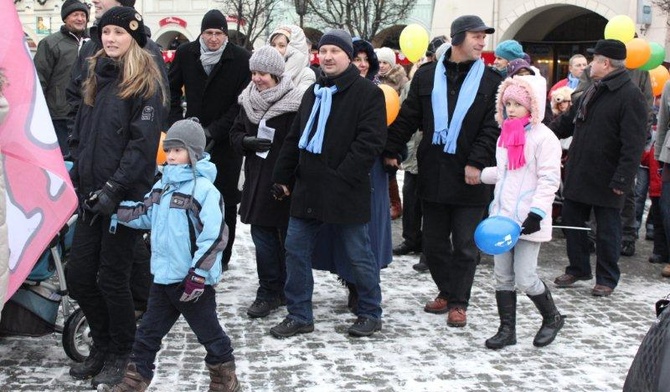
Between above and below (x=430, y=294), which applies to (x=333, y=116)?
above

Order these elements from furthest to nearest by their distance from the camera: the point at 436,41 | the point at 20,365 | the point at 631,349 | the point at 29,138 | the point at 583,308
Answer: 1. the point at 436,41
2. the point at 583,308
3. the point at 631,349
4. the point at 20,365
5. the point at 29,138

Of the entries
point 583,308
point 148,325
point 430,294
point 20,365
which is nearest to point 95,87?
point 148,325

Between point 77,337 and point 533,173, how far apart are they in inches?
117

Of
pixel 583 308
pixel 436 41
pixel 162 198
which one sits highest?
pixel 436 41

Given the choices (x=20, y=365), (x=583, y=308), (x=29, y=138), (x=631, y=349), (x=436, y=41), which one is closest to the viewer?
(x=29, y=138)

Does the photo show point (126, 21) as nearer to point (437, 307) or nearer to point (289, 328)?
point (289, 328)

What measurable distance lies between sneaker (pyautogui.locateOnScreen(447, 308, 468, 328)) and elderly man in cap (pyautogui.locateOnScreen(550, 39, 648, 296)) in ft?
5.22

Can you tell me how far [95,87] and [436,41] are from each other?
6014 mm

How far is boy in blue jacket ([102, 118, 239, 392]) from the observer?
4.62 metres

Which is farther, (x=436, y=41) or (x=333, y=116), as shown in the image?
(x=436, y=41)

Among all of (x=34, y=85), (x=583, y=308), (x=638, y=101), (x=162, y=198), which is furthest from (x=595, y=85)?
(x=34, y=85)

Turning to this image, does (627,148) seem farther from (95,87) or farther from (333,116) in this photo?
(95,87)

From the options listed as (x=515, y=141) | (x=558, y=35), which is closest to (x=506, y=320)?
(x=515, y=141)

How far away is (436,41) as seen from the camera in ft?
33.9
